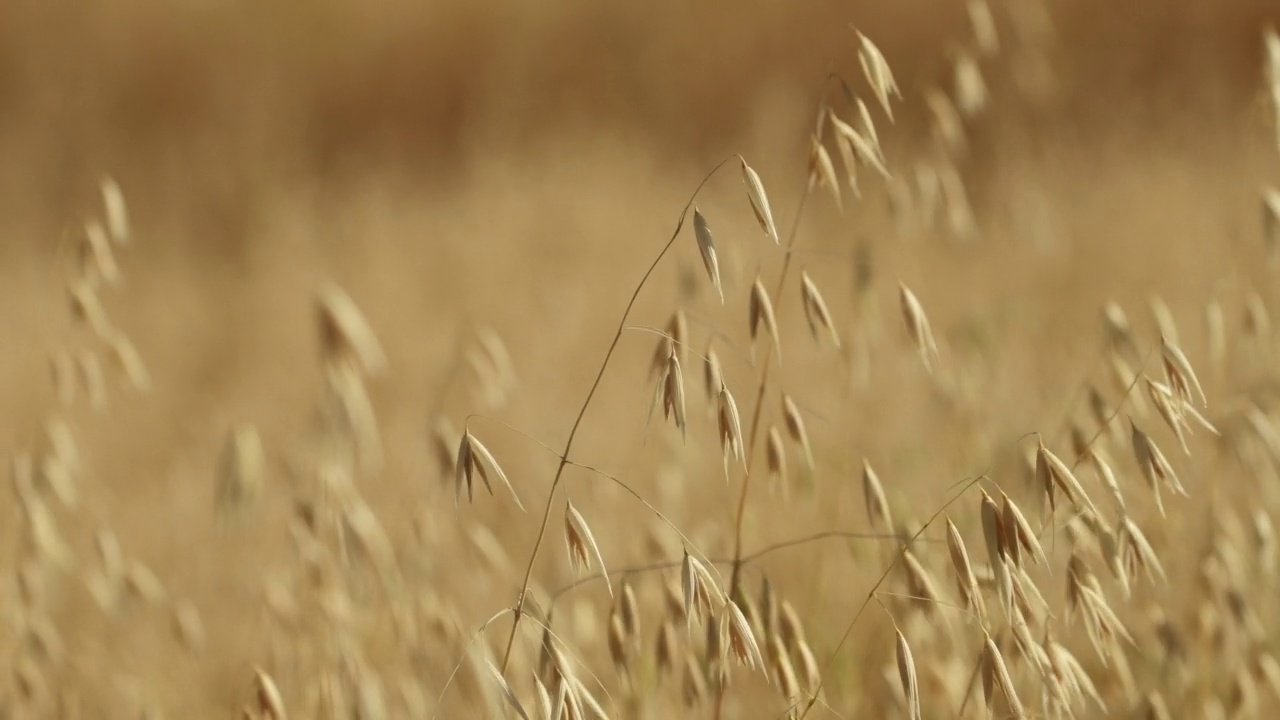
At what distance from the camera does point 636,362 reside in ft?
10.5

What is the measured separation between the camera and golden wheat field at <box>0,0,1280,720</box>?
1.08 meters

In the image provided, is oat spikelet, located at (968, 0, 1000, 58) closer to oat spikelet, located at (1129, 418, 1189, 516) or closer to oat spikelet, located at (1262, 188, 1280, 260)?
oat spikelet, located at (1262, 188, 1280, 260)

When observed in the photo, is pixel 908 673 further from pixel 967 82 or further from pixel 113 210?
pixel 113 210

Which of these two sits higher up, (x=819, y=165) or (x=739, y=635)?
(x=819, y=165)

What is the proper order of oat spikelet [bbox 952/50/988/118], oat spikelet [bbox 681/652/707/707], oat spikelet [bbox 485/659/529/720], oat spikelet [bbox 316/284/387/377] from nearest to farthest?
1. oat spikelet [bbox 485/659/529/720]
2. oat spikelet [bbox 316/284/387/377]
3. oat spikelet [bbox 681/652/707/707]
4. oat spikelet [bbox 952/50/988/118]

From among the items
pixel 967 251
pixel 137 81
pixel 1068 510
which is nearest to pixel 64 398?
pixel 1068 510

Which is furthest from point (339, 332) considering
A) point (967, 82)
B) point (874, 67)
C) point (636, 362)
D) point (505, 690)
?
point (636, 362)

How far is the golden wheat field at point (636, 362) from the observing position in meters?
1.08

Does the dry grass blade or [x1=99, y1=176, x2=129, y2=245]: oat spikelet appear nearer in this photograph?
the dry grass blade

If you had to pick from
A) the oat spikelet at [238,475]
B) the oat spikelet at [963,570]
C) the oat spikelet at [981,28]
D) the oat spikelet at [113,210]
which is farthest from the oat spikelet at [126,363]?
the oat spikelet at [981,28]

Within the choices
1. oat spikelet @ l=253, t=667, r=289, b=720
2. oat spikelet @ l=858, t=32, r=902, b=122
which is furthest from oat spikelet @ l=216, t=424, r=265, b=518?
oat spikelet @ l=858, t=32, r=902, b=122

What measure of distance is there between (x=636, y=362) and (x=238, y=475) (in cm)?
217

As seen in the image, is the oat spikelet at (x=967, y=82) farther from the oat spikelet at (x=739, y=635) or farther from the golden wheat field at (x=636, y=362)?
the oat spikelet at (x=739, y=635)

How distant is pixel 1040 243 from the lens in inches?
96.9
